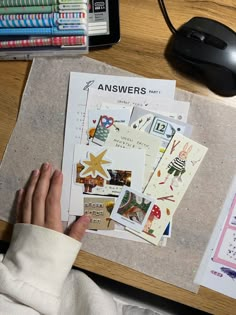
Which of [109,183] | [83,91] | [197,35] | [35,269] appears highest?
[197,35]

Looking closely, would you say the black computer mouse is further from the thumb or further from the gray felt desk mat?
the thumb

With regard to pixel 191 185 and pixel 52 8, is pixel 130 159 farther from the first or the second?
pixel 52 8

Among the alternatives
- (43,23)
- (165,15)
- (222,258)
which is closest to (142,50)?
(165,15)

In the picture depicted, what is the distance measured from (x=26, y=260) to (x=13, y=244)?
1.6 inches

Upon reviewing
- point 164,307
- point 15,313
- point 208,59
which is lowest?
point 164,307

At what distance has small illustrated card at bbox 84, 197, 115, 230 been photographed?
2.38 feet

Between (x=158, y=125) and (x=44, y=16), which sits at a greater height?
(x=44, y=16)

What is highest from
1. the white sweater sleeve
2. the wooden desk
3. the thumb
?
the wooden desk

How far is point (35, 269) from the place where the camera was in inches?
27.5

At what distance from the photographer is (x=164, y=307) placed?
850 millimetres

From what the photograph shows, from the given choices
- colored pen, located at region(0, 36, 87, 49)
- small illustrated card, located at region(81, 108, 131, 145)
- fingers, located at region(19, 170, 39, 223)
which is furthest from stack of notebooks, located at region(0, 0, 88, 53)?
fingers, located at region(19, 170, 39, 223)

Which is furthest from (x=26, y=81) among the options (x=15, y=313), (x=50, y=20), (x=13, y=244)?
(x=15, y=313)

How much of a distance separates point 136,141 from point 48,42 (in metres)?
0.24

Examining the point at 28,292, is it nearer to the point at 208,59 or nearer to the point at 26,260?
the point at 26,260
